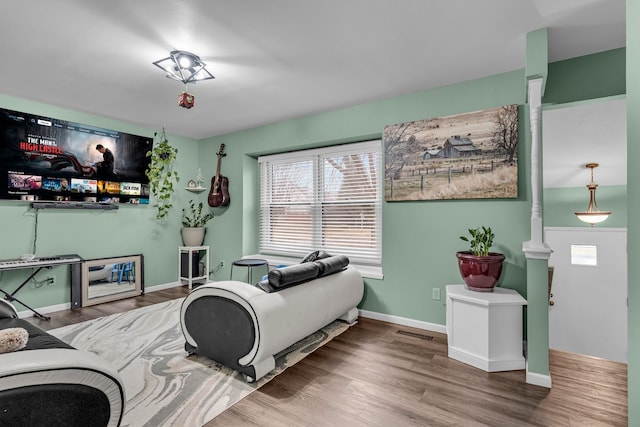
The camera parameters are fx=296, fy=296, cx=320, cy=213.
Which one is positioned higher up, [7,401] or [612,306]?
[7,401]

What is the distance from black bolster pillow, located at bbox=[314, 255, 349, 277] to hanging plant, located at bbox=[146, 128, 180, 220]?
287 cm

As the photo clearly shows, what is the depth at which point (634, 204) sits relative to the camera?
812 mm

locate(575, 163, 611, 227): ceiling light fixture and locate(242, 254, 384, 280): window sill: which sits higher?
locate(575, 163, 611, 227): ceiling light fixture

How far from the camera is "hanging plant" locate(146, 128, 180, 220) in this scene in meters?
4.44

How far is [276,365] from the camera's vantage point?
2.37 m

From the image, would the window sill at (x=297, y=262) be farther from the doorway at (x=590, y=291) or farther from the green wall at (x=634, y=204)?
the green wall at (x=634, y=204)

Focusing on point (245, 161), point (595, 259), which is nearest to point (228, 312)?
point (245, 161)

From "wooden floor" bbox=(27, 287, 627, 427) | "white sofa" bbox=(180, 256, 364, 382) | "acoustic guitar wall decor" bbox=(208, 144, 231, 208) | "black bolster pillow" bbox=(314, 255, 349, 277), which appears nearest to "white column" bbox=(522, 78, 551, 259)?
"wooden floor" bbox=(27, 287, 627, 427)

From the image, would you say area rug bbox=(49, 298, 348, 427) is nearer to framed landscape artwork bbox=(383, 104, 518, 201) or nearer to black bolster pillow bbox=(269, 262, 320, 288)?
black bolster pillow bbox=(269, 262, 320, 288)

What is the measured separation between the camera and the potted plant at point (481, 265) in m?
2.46

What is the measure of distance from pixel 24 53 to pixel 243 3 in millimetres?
2019

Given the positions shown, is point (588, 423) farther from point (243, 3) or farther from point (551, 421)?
point (243, 3)

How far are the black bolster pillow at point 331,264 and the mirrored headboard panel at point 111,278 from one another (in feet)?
10.1

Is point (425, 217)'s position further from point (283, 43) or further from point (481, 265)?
point (283, 43)
